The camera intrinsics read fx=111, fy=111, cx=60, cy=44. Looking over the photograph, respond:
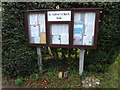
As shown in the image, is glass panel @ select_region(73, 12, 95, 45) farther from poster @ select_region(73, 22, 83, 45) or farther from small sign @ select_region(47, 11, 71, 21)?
small sign @ select_region(47, 11, 71, 21)

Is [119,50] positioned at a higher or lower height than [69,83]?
higher

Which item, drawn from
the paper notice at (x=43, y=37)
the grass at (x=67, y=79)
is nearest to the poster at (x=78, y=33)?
the paper notice at (x=43, y=37)

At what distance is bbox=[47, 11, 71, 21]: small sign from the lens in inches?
122

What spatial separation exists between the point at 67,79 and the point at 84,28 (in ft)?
5.49

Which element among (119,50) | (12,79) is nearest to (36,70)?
(12,79)

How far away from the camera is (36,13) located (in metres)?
3.34

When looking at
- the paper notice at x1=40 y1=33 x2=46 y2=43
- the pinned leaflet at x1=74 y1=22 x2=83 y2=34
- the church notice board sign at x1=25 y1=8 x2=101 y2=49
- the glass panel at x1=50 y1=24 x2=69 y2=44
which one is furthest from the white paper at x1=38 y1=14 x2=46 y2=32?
the pinned leaflet at x1=74 y1=22 x2=83 y2=34

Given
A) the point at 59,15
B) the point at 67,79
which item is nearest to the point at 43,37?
the point at 59,15

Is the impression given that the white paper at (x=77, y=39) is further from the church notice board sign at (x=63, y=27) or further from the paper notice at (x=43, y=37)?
the paper notice at (x=43, y=37)

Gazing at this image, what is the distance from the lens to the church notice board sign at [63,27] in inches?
121

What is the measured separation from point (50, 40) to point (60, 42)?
0.32m

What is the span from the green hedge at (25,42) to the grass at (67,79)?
24 centimetres

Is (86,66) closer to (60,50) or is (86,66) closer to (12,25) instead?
(60,50)

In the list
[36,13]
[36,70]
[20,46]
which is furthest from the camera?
[36,70]
